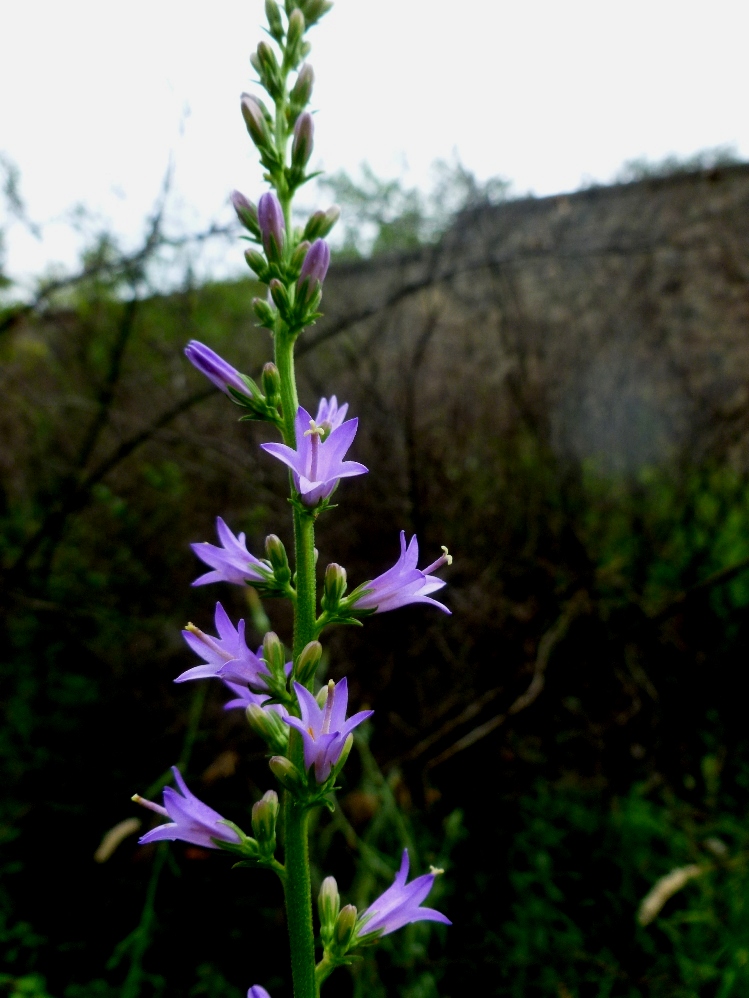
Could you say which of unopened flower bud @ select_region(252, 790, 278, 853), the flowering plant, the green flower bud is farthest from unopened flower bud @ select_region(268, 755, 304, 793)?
the green flower bud

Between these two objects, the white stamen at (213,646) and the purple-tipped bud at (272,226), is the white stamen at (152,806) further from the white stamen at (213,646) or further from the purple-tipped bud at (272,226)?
the purple-tipped bud at (272,226)

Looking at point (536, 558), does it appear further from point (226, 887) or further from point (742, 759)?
point (226, 887)

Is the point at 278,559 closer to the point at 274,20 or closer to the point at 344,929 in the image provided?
the point at 344,929

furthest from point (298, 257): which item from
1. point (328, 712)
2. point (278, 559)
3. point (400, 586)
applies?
point (328, 712)

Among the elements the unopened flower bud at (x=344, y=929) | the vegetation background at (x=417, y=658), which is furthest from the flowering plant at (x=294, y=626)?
the vegetation background at (x=417, y=658)

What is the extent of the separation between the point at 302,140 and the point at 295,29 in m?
0.36

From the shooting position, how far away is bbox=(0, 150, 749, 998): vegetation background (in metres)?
3.83

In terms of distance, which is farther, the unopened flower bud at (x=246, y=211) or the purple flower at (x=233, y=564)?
the unopened flower bud at (x=246, y=211)

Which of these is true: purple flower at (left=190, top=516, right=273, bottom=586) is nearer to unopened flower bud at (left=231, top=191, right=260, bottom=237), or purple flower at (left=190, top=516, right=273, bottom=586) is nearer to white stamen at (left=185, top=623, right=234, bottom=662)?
white stamen at (left=185, top=623, right=234, bottom=662)

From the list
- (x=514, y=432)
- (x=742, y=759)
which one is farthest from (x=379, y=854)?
(x=514, y=432)

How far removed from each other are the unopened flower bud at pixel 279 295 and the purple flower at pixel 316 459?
1.28 feet

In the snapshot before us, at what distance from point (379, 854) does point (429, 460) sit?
10.2 ft

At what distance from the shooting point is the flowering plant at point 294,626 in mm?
1643

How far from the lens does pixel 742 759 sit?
5074mm
